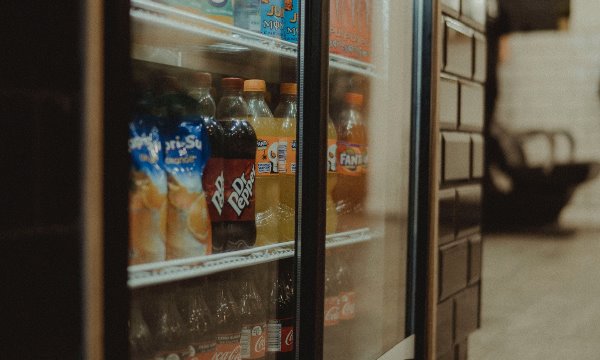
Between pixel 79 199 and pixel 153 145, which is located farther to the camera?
pixel 153 145

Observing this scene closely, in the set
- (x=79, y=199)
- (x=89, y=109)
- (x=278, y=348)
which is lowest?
(x=278, y=348)

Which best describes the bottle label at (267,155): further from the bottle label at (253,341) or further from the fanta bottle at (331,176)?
the bottle label at (253,341)

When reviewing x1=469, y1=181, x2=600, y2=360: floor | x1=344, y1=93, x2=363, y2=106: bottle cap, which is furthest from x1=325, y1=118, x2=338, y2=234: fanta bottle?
x1=469, y1=181, x2=600, y2=360: floor

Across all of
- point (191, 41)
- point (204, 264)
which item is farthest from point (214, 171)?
point (191, 41)

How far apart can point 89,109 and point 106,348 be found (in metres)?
0.38

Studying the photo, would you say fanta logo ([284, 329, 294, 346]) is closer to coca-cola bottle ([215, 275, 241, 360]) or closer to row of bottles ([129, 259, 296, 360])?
row of bottles ([129, 259, 296, 360])

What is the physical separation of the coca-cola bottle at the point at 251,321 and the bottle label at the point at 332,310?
28 cm

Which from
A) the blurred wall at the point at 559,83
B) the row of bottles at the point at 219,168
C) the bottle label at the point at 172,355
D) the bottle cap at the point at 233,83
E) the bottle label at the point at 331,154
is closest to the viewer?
the row of bottles at the point at 219,168

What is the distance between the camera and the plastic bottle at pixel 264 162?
1.83m

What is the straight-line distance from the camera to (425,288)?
2295mm

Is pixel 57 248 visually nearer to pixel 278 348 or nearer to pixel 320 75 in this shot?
pixel 320 75

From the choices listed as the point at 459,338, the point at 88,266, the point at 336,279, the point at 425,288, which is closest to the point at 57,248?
the point at 88,266

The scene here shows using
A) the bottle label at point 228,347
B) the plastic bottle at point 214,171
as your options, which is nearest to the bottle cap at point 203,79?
the plastic bottle at point 214,171

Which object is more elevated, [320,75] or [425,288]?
[320,75]
